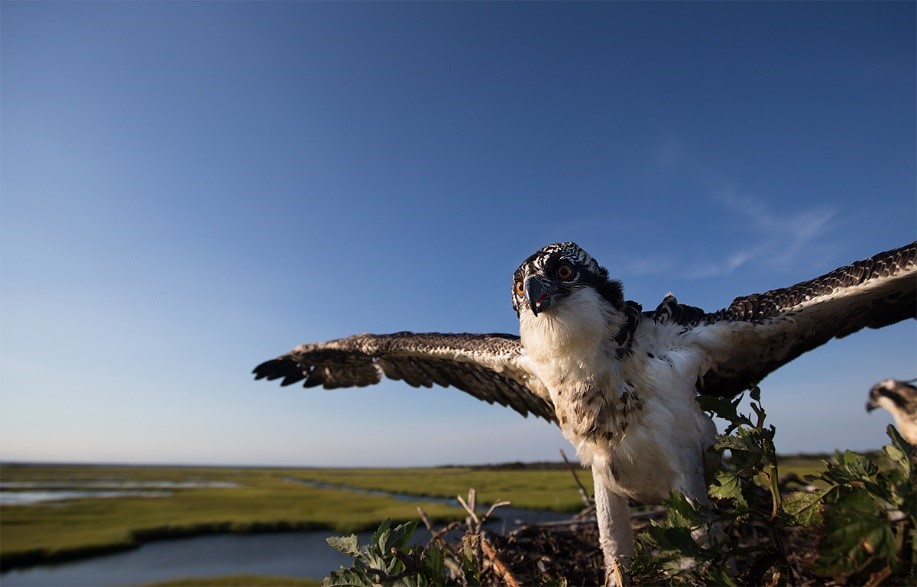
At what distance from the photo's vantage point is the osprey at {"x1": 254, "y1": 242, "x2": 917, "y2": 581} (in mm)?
3301

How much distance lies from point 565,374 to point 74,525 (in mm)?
53180

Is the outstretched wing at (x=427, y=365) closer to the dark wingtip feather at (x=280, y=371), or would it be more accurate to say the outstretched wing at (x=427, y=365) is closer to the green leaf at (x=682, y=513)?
the dark wingtip feather at (x=280, y=371)

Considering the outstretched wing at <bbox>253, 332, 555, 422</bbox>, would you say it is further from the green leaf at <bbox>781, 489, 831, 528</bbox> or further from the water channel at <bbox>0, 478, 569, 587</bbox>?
the water channel at <bbox>0, 478, 569, 587</bbox>

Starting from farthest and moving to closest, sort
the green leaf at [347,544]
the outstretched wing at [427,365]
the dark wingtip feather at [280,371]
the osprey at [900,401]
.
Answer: the dark wingtip feather at [280,371], the osprey at [900,401], the outstretched wing at [427,365], the green leaf at [347,544]

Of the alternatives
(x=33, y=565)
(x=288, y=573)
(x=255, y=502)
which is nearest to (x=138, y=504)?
(x=255, y=502)

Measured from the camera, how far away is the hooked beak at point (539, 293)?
3287 millimetres

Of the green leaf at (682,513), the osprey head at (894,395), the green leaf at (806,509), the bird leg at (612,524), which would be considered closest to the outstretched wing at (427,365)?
the bird leg at (612,524)

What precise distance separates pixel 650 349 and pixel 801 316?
113 centimetres

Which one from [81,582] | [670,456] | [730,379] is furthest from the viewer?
[81,582]

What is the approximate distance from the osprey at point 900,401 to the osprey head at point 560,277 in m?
4.12

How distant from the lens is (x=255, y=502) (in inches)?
2088

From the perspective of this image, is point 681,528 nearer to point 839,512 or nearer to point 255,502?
point 839,512

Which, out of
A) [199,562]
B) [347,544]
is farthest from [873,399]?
[199,562]

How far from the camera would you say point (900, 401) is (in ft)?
17.7
